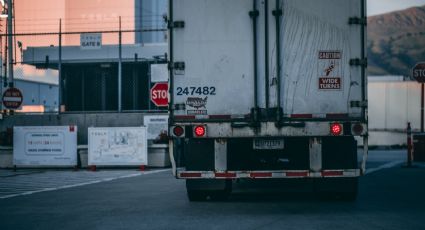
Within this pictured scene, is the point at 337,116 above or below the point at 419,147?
Answer: above

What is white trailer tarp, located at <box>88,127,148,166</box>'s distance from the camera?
22.1 metres

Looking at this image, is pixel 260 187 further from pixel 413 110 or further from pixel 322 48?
pixel 413 110

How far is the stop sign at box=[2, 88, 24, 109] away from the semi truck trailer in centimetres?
1595

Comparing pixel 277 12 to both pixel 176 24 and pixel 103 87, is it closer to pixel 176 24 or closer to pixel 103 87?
pixel 176 24

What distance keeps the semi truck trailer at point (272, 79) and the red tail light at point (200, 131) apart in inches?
0.6

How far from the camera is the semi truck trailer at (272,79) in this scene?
34.5ft

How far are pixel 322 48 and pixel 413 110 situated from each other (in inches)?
1073

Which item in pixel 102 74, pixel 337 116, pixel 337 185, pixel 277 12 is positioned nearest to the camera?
pixel 337 116

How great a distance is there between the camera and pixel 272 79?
34.6ft

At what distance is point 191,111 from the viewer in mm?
10703

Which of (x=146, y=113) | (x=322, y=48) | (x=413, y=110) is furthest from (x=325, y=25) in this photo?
(x=413, y=110)

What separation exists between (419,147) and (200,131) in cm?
1579

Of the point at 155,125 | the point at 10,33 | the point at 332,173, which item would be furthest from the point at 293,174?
the point at 10,33

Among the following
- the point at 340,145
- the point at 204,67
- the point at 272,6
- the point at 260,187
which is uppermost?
the point at 272,6
